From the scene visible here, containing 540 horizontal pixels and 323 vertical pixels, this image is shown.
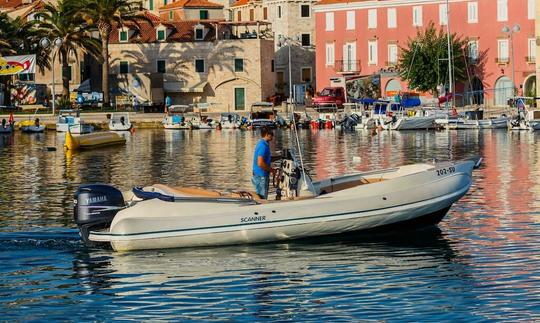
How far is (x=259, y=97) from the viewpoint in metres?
120

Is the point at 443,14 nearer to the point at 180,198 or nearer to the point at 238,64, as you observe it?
the point at 238,64

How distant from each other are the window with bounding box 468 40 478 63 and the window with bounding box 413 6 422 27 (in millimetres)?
5455

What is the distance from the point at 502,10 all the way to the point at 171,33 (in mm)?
30496

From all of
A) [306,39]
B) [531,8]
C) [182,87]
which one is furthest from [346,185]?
[306,39]

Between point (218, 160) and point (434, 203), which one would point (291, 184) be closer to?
point (434, 203)

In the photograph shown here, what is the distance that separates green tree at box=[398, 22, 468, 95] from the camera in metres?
109

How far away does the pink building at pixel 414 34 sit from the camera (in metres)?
108

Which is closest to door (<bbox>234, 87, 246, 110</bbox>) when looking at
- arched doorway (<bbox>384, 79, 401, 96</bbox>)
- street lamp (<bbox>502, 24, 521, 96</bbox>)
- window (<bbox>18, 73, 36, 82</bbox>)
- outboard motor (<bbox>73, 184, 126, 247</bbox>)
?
arched doorway (<bbox>384, 79, 401, 96</bbox>)

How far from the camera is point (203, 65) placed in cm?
12062

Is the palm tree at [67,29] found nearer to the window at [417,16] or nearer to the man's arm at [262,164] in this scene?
the window at [417,16]

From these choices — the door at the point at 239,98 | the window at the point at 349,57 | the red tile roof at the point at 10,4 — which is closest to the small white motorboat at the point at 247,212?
the window at the point at 349,57

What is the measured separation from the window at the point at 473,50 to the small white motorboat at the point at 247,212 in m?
81.7

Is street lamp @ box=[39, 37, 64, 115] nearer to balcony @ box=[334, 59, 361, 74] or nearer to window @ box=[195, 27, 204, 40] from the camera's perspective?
window @ box=[195, 27, 204, 40]

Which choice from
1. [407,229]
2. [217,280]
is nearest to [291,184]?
[407,229]
